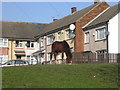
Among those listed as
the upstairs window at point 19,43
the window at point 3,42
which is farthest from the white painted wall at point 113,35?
the upstairs window at point 19,43

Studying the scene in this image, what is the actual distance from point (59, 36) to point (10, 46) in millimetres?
13532

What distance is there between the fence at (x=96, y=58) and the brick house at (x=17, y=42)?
80.1 feet

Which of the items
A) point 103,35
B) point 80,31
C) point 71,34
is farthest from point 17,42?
point 103,35

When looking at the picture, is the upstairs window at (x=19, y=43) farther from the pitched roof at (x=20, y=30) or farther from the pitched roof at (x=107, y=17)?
the pitched roof at (x=107, y=17)

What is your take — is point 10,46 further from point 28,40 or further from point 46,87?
point 46,87

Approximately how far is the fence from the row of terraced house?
123 inches

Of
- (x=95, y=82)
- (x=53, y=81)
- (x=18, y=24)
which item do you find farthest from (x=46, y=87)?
(x=18, y=24)

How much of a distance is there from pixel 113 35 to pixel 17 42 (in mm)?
28641

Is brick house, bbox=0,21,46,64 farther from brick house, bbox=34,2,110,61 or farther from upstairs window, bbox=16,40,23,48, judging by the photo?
brick house, bbox=34,2,110,61

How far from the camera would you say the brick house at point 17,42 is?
61469 mm

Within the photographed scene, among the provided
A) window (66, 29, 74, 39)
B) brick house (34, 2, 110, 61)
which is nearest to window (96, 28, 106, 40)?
brick house (34, 2, 110, 61)

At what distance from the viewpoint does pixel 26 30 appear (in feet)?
216

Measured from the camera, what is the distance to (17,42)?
63.6 meters

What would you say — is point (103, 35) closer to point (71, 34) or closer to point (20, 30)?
point (71, 34)
